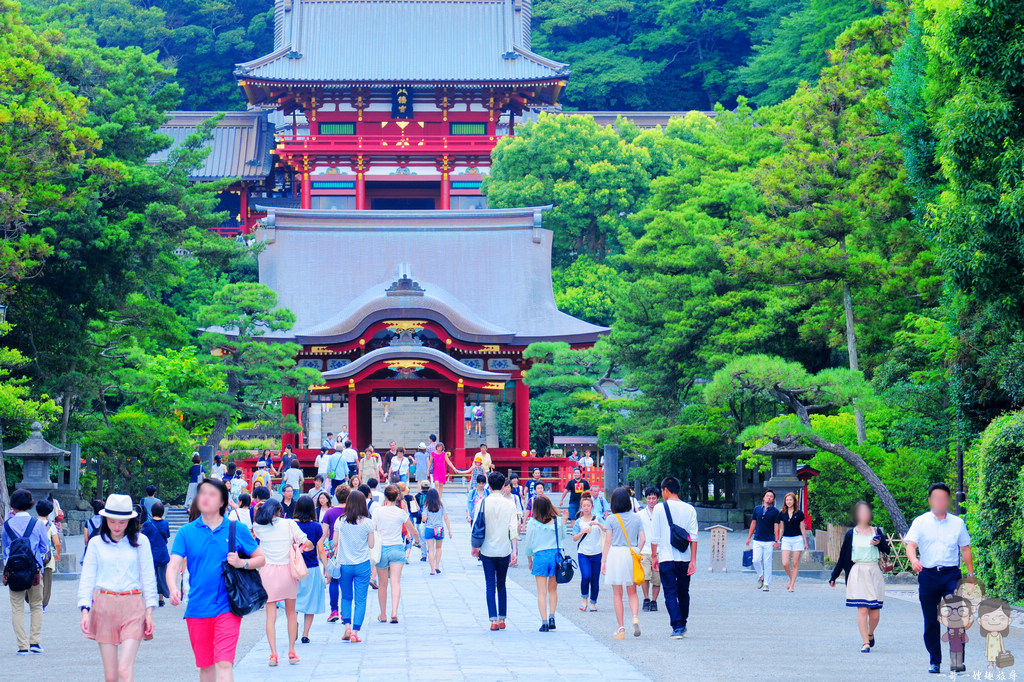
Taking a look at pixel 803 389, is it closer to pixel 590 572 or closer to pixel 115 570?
pixel 590 572

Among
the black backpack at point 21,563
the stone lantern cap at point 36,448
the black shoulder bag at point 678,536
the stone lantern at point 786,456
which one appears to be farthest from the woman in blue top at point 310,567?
the stone lantern cap at point 36,448

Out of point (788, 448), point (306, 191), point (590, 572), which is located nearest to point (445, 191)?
point (306, 191)

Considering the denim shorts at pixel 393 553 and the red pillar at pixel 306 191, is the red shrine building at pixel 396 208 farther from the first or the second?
the denim shorts at pixel 393 553

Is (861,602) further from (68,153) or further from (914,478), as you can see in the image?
(68,153)

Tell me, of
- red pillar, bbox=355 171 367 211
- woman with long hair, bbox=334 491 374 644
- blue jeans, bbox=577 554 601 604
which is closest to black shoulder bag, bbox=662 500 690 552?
blue jeans, bbox=577 554 601 604

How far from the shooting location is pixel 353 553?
416 inches

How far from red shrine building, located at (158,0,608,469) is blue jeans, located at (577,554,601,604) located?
15.8 m

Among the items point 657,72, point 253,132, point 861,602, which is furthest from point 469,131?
point 861,602

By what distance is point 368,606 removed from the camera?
12695 millimetres

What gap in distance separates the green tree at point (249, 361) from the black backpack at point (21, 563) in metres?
14.0

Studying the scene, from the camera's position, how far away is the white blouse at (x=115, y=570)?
7449 mm

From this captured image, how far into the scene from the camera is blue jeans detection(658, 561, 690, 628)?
10594 mm

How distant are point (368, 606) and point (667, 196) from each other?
56.1 ft

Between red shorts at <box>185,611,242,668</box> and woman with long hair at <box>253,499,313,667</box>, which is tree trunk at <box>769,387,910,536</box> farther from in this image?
red shorts at <box>185,611,242,668</box>
